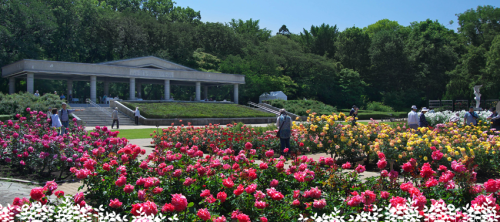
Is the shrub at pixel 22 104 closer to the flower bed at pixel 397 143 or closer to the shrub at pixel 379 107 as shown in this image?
the flower bed at pixel 397 143

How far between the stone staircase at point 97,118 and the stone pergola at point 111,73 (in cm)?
566

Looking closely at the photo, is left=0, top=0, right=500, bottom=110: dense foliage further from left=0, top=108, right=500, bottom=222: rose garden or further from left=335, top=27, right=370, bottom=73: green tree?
left=0, top=108, right=500, bottom=222: rose garden

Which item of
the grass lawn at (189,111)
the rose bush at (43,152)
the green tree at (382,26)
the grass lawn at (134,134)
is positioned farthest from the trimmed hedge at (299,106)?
the green tree at (382,26)

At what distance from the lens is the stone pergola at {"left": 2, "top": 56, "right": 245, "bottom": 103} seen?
33.2 meters

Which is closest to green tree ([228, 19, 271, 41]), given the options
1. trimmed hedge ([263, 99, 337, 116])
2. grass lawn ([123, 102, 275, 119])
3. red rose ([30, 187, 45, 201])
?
trimmed hedge ([263, 99, 337, 116])

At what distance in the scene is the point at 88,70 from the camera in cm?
3600

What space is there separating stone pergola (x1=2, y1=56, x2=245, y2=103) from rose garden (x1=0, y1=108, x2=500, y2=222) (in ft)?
89.7

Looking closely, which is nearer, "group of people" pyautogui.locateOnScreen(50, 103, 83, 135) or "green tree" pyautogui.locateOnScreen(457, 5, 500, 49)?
"group of people" pyautogui.locateOnScreen(50, 103, 83, 135)

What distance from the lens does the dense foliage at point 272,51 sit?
4066cm

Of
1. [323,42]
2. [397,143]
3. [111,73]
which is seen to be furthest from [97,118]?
[323,42]

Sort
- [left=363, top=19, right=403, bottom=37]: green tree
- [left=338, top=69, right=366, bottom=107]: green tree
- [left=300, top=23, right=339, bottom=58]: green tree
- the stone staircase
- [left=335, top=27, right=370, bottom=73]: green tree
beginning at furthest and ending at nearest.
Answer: [left=363, top=19, right=403, bottom=37]: green tree, [left=300, top=23, right=339, bottom=58]: green tree, [left=335, top=27, right=370, bottom=73]: green tree, [left=338, top=69, right=366, bottom=107]: green tree, the stone staircase

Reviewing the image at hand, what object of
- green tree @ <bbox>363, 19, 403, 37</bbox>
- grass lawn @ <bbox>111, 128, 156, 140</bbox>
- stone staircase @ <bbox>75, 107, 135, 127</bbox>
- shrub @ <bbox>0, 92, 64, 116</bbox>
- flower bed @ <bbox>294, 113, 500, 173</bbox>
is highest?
green tree @ <bbox>363, 19, 403, 37</bbox>

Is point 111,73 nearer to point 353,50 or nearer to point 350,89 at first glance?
point 350,89

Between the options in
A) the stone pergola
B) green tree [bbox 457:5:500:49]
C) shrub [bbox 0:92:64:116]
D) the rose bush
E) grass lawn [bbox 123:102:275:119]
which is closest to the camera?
the rose bush
